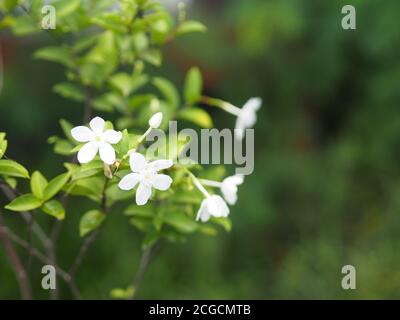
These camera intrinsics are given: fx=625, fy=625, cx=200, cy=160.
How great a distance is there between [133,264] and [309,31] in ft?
4.40

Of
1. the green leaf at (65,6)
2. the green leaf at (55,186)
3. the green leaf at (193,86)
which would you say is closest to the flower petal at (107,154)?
the green leaf at (55,186)

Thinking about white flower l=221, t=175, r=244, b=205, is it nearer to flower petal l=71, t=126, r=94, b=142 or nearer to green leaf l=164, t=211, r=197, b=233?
green leaf l=164, t=211, r=197, b=233

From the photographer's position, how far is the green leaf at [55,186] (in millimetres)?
1128

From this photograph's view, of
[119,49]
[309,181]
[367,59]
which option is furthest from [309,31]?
[119,49]

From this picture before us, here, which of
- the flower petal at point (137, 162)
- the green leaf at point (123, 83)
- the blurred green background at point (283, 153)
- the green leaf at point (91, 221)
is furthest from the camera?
the blurred green background at point (283, 153)

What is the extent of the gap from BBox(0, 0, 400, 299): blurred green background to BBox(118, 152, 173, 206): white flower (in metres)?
1.70

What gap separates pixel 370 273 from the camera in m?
2.63

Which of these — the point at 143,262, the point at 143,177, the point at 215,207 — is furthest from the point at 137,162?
the point at 143,262

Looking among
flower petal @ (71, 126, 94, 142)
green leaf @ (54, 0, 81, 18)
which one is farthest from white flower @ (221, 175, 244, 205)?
green leaf @ (54, 0, 81, 18)

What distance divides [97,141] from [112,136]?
0.10ft

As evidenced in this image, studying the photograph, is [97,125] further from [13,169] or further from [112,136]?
[13,169]

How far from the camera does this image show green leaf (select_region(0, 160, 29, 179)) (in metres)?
1.07

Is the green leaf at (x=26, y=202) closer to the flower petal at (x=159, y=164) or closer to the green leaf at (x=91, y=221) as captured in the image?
the green leaf at (x=91, y=221)
